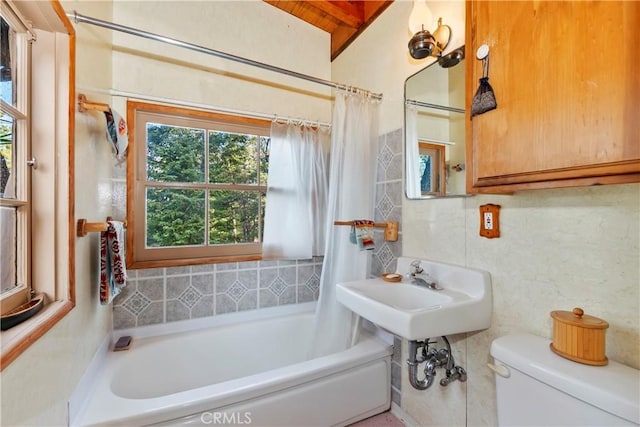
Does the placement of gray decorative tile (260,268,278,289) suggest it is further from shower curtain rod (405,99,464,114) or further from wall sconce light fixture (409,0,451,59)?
wall sconce light fixture (409,0,451,59)

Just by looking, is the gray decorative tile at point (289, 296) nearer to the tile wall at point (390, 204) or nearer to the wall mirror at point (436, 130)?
the tile wall at point (390, 204)

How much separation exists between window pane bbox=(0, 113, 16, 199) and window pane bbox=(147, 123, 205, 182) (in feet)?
3.04

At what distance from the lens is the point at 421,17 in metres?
1.35

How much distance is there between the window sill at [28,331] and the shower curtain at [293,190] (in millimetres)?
1152

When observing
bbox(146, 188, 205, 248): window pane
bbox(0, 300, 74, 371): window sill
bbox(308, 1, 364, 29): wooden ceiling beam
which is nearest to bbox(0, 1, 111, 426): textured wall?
bbox(0, 300, 74, 371): window sill

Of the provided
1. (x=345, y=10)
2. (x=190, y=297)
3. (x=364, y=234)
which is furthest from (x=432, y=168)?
(x=190, y=297)

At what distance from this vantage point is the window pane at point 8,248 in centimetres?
75

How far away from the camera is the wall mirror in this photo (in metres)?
1.26

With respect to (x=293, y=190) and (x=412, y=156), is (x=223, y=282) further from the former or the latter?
(x=412, y=156)

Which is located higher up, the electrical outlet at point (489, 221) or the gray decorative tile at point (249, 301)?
the electrical outlet at point (489, 221)

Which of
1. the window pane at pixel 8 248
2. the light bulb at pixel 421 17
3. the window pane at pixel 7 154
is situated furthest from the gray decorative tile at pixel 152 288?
the light bulb at pixel 421 17

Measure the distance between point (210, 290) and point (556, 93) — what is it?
193cm

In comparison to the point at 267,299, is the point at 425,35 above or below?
above

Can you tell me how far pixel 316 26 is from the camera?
224 centimetres
